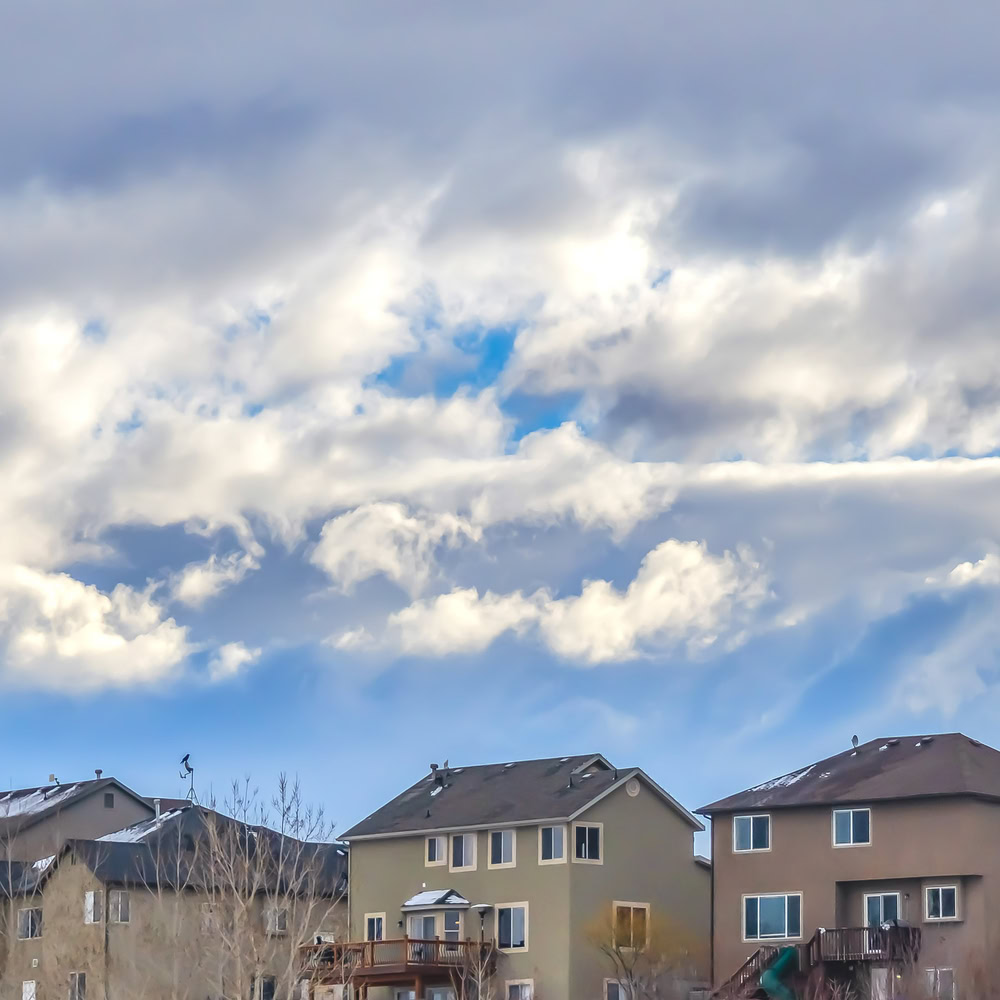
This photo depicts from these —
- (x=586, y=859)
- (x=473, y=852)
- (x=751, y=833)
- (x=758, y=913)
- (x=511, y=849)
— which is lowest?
(x=758, y=913)

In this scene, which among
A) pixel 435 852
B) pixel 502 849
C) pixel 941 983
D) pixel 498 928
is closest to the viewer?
pixel 941 983

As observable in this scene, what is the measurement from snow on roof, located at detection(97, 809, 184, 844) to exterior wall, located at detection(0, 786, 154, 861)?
314cm

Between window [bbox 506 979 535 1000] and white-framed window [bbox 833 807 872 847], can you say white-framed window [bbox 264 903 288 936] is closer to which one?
window [bbox 506 979 535 1000]

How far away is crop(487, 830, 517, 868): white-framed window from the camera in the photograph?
240 feet

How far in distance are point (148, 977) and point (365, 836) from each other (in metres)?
11.3

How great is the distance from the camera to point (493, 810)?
245 feet

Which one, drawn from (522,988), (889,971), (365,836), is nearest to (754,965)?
(889,971)

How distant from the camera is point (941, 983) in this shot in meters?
63.7

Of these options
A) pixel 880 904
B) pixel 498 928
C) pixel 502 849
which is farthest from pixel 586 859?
pixel 880 904

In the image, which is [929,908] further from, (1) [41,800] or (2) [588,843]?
(1) [41,800]

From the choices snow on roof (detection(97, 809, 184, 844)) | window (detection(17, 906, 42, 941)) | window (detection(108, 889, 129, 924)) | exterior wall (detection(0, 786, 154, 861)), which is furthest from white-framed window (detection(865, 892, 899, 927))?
exterior wall (detection(0, 786, 154, 861))

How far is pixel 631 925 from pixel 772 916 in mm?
5933

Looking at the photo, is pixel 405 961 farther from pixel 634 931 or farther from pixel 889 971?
pixel 889 971

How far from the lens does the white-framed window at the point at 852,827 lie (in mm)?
Result: 67750
